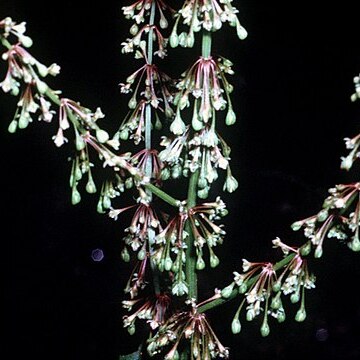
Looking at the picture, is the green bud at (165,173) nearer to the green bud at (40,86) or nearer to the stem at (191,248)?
the stem at (191,248)

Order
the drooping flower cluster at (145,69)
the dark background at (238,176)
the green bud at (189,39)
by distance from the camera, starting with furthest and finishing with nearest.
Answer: the dark background at (238,176) < the drooping flower cluster at (145,69) < the green bud at (189,39)

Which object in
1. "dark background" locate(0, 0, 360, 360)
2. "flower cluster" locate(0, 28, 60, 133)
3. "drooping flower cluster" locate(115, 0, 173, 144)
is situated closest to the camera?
"flower cluster" locate(0, 28, 60, 133)

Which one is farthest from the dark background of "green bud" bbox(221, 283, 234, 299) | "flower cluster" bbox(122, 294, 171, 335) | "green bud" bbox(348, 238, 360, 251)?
"green bud" bbox(348, 238, 360, 251)

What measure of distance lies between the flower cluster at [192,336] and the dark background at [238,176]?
92 cm

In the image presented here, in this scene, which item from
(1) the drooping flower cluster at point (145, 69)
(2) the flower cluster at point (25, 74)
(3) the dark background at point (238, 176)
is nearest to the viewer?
(2) the flower cluster at point (25, 74)

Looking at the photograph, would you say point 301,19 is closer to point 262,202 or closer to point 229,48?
point 229,48

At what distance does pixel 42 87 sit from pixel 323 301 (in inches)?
56.4

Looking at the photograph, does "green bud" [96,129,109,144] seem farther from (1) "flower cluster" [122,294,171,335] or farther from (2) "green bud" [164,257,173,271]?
(1) "flower cluster" [122,294,171,335]

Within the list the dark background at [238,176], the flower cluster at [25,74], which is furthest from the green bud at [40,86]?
the dark background at [238,176]

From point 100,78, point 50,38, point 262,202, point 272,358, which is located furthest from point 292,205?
point 50,38

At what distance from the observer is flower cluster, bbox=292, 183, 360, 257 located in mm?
672

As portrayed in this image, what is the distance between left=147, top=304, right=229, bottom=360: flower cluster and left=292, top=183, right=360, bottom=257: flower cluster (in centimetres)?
18

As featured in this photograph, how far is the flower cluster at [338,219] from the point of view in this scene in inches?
26.5

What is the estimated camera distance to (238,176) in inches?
78.7
